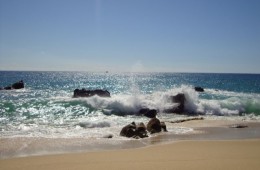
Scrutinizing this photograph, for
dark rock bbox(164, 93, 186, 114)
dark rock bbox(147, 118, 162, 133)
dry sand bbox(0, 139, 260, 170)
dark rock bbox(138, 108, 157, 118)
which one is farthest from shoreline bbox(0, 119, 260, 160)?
dark rock bbox(164, 93, 186, 114)

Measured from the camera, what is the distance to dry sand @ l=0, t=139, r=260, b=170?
7461mm

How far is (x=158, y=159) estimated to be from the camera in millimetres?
8289

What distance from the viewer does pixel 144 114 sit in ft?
77.8

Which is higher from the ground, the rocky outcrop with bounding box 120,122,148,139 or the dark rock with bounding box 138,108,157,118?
the rocky outcrop with bounding box 120,122,148,139

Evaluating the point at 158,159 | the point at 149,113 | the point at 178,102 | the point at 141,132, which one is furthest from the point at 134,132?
the point at 178,102

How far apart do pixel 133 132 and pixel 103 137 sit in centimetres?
134

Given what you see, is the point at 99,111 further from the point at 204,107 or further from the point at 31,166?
the point at 31,166

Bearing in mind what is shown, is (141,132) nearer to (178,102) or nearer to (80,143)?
(80,143)

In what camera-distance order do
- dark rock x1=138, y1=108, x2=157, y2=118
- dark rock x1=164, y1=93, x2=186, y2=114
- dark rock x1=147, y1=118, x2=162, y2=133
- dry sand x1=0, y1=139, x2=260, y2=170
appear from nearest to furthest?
1. dry sand x1=0, y1=139, x2=260, y2=170
2. dark rock x1=147, y1=118, x2=162, y2=133
3. dark rock x1=138, y1=108, x2=157, y2=118
4. dark rock x1=164, y1=93, x2=186, y2=114

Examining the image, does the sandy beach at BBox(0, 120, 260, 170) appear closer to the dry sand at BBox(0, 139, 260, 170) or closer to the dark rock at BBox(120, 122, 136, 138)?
the dry sand at BBox(0, 139, 260, 170)

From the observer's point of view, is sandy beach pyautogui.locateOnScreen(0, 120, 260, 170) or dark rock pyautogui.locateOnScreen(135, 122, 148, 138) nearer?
Result: sandy beach pyautogui.locateOnScreen(0, 120, 260, 170)

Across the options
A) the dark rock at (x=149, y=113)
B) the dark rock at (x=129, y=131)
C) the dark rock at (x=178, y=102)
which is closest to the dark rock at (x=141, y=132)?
the dark rock at (x=129, y=131)

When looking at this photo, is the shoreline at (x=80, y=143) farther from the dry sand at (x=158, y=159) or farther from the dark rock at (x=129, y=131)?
the dry sand at (x=158, y=159)

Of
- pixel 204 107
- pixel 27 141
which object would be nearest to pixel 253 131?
pixel 27 141
